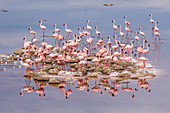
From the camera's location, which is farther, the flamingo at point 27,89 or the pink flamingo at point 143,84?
the pink flamingo at point 143,84

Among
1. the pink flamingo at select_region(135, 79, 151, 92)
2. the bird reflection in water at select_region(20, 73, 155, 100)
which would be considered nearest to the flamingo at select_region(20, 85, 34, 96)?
the bird reflection in water at select_region(20, 73, 155, 100)

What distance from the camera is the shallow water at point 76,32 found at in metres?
22.0

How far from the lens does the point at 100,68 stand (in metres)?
29.1

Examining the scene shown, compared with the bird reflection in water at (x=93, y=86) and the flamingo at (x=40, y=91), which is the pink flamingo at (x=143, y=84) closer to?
the bird reflection in water at (x=93, y=86)

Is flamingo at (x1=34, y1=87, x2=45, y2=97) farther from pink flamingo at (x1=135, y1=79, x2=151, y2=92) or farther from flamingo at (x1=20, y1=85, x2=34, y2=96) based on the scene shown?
pink flamingo at (x1=135, y1=79, x2=151, y2=92)

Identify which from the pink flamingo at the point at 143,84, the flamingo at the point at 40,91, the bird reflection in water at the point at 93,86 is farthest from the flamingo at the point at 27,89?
the pink flamingo at the point at 143,84

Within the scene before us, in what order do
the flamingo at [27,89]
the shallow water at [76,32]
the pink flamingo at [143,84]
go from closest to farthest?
the shallow water at [76,32] < the flamingo at [27,89] < the pink flamingo at [143,84]

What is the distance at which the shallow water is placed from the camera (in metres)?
22.0

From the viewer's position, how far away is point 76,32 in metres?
Result: 44.5

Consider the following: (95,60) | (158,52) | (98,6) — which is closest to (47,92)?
(95,60)

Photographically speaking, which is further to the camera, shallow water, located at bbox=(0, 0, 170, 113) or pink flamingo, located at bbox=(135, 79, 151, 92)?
pink flamingo, located at bbox=(135, 79, 151, 92)

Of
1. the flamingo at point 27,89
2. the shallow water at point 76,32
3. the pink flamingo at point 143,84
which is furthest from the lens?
the pink flamingo at point 143,84

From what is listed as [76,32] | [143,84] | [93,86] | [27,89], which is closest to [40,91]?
[27,89]

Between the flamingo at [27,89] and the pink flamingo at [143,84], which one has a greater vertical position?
the pink flamingo at [143,84]
